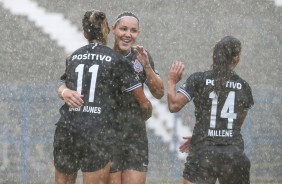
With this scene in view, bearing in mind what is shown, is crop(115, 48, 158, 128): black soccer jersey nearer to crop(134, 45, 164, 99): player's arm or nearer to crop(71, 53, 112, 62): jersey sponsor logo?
crop(134, 45, 164, 99): player's arm

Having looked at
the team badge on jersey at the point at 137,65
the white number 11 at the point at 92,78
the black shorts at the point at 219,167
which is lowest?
the black shorts at the point at 219,167

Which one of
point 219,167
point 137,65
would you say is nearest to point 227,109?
point 219,167

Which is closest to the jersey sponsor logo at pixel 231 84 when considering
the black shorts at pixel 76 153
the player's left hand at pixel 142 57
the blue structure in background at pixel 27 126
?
the player's left hand at pixel 142 57

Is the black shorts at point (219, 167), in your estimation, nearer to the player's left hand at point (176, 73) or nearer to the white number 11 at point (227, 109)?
the white number 11 at point (227, 109)

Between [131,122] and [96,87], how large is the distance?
810 millimetres

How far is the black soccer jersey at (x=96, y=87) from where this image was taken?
192 inches

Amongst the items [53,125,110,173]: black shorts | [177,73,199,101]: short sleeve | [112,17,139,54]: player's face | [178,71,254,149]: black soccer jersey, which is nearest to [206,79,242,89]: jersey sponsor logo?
[178,71,254,149]: black soccer jersey

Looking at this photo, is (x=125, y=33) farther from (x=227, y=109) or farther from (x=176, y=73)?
(x=227, y=109)

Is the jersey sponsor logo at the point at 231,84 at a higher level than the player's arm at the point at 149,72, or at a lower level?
lower

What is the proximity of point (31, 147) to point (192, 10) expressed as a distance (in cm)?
875

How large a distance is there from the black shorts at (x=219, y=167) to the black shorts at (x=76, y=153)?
2.31 ft

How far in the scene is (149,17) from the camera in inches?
819

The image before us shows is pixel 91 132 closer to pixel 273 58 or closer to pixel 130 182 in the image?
pixel 130 182

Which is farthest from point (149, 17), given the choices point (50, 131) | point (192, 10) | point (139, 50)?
point (139, 50)
